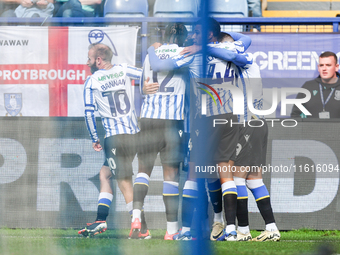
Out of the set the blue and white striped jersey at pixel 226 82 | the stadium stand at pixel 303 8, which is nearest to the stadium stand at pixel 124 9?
the blue and white striped jersey at pixel 226 82

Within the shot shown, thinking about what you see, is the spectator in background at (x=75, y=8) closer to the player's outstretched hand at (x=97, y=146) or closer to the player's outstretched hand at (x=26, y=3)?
the player's outstretched hand at (x=26, y=3)

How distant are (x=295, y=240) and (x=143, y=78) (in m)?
1.77

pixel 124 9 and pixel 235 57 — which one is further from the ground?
pixel 124 9

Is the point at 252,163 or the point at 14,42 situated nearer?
the point at 14,42

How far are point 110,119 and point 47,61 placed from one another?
0.44 meters

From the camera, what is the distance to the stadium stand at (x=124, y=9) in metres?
2.16

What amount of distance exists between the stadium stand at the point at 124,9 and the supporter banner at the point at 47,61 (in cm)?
7

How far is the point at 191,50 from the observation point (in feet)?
5.60

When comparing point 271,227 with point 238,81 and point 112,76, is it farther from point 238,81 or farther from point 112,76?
point 112,76

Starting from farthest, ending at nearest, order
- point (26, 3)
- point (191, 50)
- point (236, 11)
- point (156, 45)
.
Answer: point (236, 11)
point (156, 45)
point (26, 3)
point (191, 50)

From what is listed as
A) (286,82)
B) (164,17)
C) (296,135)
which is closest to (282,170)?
(296,135)

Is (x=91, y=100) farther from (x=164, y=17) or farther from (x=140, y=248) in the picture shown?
(x=140, y=248)

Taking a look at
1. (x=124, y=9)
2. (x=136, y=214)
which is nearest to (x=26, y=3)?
(x=124, y=9)

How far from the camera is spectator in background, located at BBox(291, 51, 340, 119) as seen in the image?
3.44 metres
